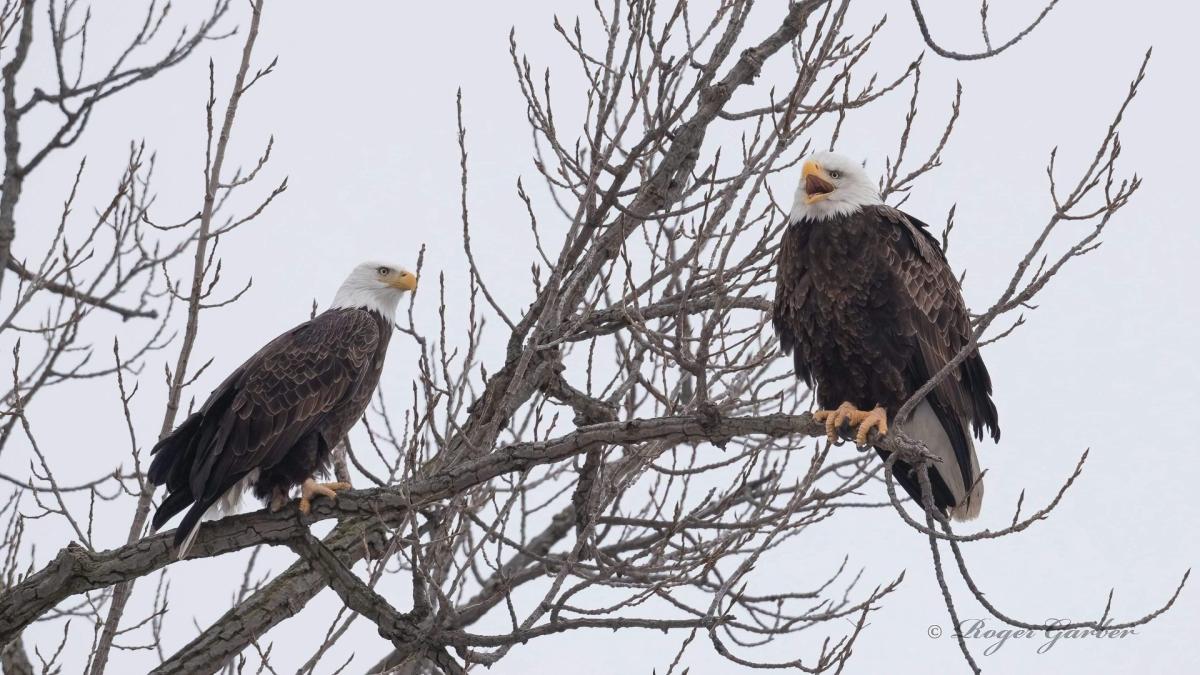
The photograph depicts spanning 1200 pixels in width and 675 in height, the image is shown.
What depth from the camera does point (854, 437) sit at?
457 cm

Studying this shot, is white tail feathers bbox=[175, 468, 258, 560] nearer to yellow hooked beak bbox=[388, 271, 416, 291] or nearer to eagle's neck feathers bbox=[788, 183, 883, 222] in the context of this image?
yellow hooked beak bbox=[388, 271, 416, 291]

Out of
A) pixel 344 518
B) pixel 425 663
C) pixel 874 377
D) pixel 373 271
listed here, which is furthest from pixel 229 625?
pixel 874 377

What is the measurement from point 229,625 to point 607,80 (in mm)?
2387

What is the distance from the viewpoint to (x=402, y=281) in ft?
19.9

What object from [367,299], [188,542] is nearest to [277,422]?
[188,542]

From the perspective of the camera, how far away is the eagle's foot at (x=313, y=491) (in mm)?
A: 4676

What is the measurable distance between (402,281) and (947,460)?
2.68m

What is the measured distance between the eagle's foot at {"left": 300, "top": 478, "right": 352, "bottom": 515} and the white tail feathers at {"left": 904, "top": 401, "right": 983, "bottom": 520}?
2.28m

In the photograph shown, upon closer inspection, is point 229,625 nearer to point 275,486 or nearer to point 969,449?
point 275,486

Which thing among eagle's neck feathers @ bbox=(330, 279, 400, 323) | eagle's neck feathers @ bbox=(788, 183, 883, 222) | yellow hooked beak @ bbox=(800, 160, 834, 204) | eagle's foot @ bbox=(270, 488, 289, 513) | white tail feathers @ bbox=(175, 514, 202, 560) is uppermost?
eagle's neck feathers @ bbox=(330, 279, 400, 323)

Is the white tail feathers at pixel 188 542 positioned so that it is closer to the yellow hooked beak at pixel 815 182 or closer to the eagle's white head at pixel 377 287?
the eagle's white head at pixel 377 287

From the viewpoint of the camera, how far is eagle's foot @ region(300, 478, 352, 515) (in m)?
4.68

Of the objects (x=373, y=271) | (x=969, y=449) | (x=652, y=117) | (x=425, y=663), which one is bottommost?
(x=425, y=663)

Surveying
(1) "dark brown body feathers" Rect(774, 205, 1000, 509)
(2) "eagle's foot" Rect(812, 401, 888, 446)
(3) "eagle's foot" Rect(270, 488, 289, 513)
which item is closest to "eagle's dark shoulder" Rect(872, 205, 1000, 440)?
(1) "dark brown body feathers" Rect(774, 205, 1000, 509)
